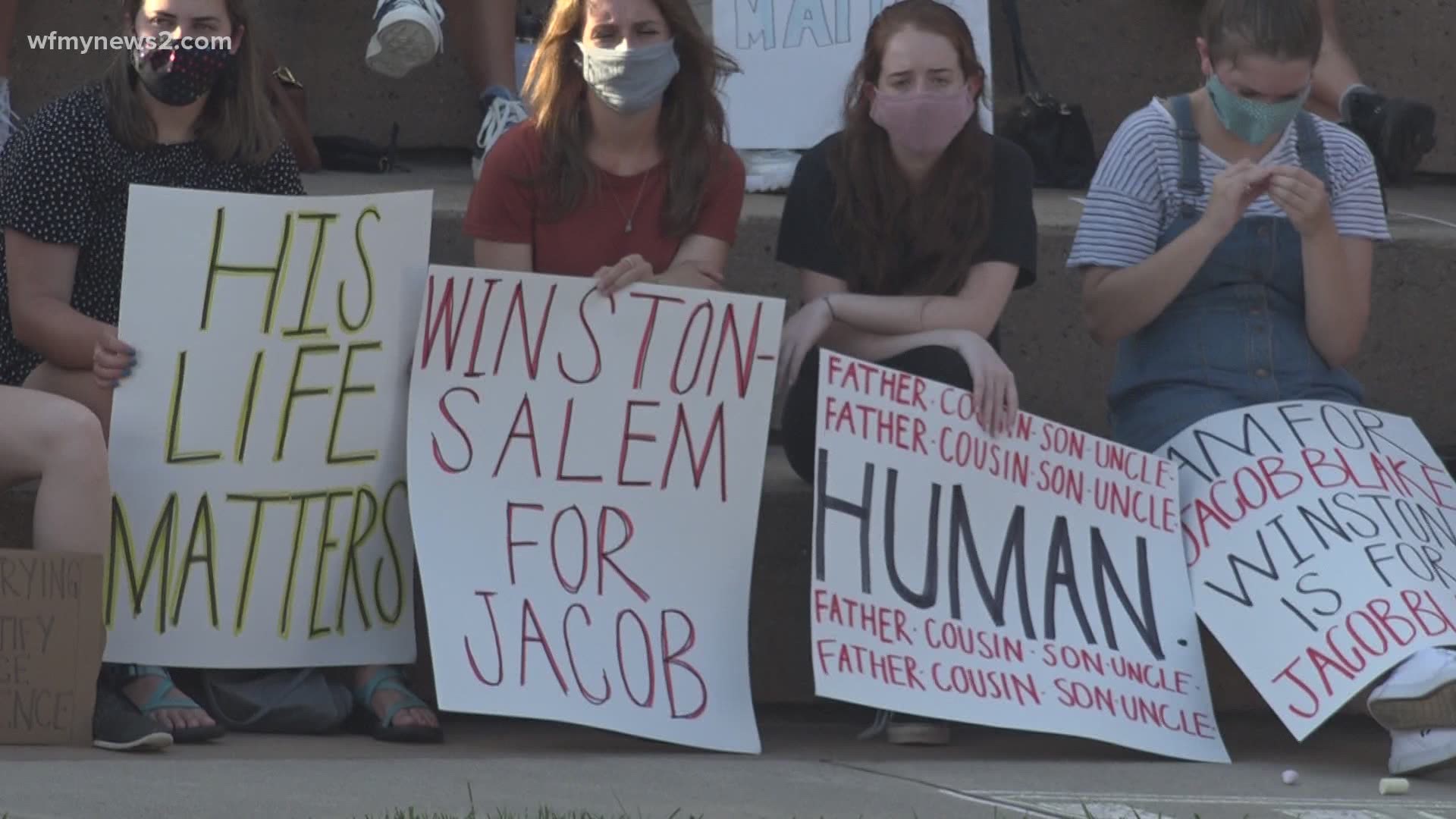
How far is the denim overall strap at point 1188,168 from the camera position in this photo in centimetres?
461

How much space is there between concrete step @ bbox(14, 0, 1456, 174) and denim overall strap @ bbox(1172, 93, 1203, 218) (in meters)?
1.55

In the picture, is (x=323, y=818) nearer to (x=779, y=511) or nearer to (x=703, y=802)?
(x=703, y=802)

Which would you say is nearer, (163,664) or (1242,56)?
(163,664)

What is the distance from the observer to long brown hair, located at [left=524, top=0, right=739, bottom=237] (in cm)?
438

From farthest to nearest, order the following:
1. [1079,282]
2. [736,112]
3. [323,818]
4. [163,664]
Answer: [736,112], [1079,282], [163,664], [323,818]

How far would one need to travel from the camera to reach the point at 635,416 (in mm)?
4258

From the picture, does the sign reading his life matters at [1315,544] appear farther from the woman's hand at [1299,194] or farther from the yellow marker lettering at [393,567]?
the yellow marker lettering at [393,567]

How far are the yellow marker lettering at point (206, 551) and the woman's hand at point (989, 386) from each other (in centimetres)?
136

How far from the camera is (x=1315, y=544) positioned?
4305 millimetres

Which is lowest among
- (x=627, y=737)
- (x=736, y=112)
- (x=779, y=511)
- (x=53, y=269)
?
(x=627, y=737)

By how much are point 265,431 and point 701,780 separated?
3.42 ft

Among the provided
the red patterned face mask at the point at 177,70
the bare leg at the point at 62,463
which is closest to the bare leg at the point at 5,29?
the red patterned face mask at the point at 177,70

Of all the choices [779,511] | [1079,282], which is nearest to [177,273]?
[779,511]

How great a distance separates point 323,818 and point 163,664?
95 cm
